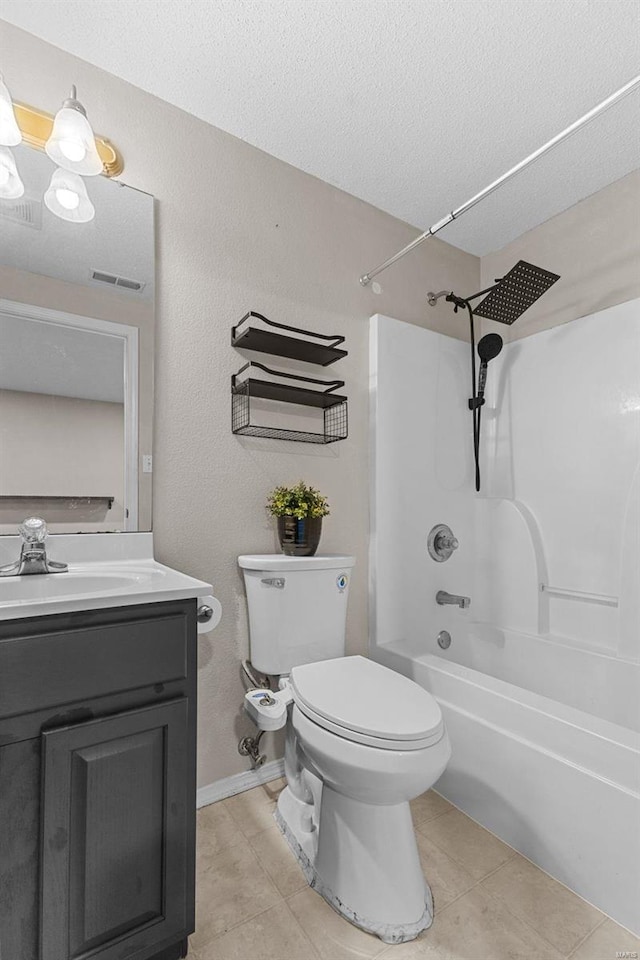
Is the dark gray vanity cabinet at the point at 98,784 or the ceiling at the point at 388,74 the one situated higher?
the ceiling at the point at 388,74

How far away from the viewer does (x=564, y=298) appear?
89.1 inches

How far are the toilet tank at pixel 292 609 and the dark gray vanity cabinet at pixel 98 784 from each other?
0.59 metres

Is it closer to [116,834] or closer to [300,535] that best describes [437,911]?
[116,834]

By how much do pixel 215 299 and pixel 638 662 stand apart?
207 centimetres

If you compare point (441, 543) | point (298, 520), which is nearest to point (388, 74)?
point (298, 520)

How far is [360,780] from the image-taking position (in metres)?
1.13

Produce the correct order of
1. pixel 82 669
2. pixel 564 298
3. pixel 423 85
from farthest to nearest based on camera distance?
pixel 564 298 → pixel 423 85 → pixel 82 669

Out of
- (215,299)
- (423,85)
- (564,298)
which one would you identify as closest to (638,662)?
(564,298)

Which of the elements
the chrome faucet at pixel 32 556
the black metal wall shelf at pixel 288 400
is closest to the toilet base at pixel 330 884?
the chrome faucet at pixel 32 556

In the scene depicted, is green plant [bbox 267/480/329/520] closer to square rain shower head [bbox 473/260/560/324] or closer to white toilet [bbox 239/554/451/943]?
white toilet [bbox 239/554/451/943]

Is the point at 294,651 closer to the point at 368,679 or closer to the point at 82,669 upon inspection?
the point at 368,679

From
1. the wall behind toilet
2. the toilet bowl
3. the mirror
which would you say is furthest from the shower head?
the toilet bowl

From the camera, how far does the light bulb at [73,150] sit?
4.34 feet

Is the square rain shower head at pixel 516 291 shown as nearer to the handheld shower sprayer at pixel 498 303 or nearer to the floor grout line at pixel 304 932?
the handheld shower sprayer at pixel 498 303
